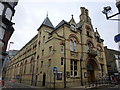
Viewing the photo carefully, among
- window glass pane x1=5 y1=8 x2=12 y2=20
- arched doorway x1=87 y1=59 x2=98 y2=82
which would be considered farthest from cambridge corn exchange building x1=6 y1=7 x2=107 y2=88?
window glass pane x1=5 y1=8 x2=12 y2=20

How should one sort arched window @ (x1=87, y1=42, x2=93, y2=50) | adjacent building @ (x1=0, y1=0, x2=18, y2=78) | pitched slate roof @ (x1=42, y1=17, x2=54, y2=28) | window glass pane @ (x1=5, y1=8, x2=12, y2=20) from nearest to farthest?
adjacent building @ (x1=0, y1=0, x2=18, y2=78)
window glass pane @ (x1=5, y1=8, x2=12, y2=20)
arched window @ (x1=87, y1=42, x2=93, y2=50)
pitched slate roof @ (x1=42, y1=17, x2=54, y2=28)

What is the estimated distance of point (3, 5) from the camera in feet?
42.9

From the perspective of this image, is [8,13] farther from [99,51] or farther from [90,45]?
[99,51]

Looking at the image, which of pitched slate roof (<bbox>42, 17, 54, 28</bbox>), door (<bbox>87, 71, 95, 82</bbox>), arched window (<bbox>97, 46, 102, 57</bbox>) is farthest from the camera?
arched window (<bbox>97, 46, 102, 57</bbox>)

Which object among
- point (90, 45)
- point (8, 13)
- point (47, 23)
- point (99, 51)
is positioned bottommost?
point (99, 51)

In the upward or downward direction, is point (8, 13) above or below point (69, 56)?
above

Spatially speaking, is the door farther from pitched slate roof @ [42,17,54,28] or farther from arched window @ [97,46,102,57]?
pitched slate roof @ [42,17,54,28]

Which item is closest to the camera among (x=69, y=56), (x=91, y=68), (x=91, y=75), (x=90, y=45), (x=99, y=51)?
(x=69, y=56)

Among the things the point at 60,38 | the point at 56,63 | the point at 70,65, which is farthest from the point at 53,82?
the point at 60,38

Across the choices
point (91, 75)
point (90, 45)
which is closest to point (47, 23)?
point (90, 45)

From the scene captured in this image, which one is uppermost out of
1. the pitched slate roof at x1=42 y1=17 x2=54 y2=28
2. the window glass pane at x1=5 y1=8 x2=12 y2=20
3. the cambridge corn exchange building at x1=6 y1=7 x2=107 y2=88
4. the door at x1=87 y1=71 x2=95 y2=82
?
the pitched slate roof at x1=42 y1=17 x2=54 y2=28

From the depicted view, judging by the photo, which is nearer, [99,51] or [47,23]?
[47,23]

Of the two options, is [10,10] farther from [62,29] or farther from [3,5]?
[62,29]

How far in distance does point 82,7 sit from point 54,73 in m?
17.8
